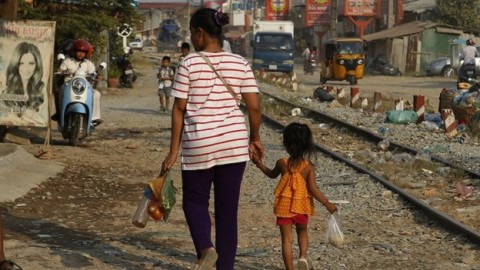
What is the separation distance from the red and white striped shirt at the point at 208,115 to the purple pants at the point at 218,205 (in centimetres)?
9

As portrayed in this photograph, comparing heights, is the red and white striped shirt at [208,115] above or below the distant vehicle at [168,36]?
above

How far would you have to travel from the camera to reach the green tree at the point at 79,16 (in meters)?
22.8

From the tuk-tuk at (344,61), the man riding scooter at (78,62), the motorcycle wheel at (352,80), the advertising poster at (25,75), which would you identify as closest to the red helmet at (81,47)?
the man riding scooter at (78,62)

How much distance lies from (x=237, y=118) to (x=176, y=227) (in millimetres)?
2950

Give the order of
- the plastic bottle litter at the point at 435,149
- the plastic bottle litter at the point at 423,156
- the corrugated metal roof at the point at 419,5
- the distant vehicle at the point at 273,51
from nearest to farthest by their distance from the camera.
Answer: the plastic bottle litter at the point at 423,156 < the plastic bottle litter at the point at 435,149 < the distant vehicle at the point at 273,51 < the corrugated metal roof at the point at 419,5

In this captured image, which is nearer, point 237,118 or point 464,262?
point 237,118

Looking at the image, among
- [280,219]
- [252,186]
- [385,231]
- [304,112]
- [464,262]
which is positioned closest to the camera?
[280,219]

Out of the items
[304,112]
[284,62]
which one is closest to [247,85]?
[304,112]

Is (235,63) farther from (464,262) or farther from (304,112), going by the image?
(304,112)

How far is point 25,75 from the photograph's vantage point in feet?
40.3

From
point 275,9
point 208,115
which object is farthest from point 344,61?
point 275,9

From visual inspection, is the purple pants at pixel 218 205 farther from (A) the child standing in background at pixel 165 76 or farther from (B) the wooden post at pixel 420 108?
(B) the wooden post at pixel 420 108

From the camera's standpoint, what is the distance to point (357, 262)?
7.35 meters

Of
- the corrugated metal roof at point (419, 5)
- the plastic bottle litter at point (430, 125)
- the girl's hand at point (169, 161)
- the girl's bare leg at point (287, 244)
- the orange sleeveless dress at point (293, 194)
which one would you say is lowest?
the plastic bottle litter at point (430, 125)
